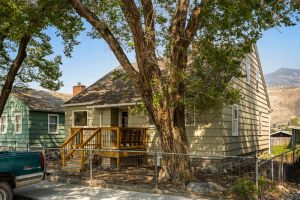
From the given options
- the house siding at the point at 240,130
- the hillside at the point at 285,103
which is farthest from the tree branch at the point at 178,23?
the hillside at the point at 285,103

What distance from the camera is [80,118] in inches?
844

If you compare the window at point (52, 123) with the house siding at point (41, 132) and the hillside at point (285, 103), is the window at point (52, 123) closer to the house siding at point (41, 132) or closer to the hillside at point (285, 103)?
the house siding at point (41, 132)

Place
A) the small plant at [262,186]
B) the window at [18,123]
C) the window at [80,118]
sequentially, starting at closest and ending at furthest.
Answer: the small plant at [262,186], the window at [80,118], the window at [18,123]

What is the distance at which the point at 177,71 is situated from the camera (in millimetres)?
11062

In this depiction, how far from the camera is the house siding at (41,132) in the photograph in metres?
25.2

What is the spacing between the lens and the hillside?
412 feet

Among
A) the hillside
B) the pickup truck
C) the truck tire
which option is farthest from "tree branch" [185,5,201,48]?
the hillside

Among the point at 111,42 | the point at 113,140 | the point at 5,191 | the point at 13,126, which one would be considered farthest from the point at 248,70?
the point at 13,126

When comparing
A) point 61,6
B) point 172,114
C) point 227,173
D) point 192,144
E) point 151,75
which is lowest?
point 227,173

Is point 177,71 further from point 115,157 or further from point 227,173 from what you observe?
point 115,157

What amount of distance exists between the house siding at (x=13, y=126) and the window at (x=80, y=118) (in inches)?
215

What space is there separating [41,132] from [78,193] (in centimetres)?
1600

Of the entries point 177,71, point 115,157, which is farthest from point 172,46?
point 115,157

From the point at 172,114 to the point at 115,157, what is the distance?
6446 millimetres
